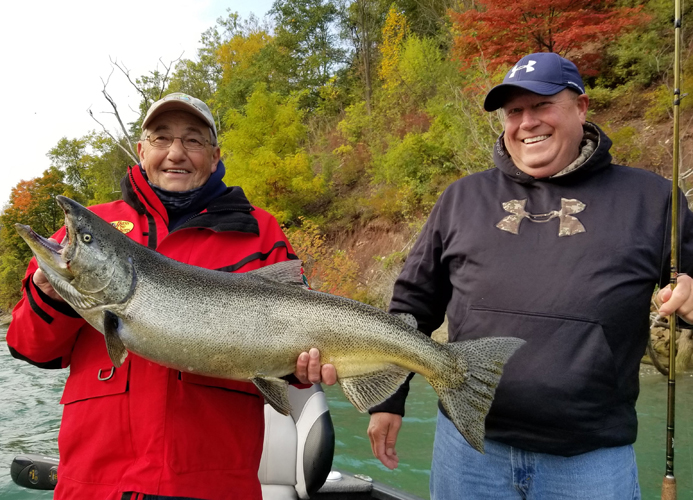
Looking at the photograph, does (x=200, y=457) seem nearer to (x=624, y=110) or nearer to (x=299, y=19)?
(x=624, y=110)

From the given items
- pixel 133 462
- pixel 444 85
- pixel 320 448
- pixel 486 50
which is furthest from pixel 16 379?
pixel 444 85

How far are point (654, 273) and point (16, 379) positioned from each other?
17.2 meters

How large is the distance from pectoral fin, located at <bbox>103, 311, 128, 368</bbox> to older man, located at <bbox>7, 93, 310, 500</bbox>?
165 millimetres

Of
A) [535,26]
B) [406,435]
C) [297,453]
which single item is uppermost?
[535,26]

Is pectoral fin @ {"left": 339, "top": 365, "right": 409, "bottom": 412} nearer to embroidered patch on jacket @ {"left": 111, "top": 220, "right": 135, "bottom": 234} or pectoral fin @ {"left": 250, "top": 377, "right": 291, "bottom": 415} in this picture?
pectoral fin @ {"left": 250, "top": 377, "right": 291, "bottom": 415}

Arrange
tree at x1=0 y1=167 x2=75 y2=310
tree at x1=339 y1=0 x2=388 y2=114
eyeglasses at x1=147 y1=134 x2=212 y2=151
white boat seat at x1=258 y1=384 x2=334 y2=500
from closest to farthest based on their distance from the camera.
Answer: eyeglasses at x1=147 y1=134 x2=212 y2=151, white boat seat at x1=258 y1=384 x2=334 y2=500, tree at x1=339 y1=0 x2=388 y2=114, tree at x1=0 y1=167 x2=75 y2=310

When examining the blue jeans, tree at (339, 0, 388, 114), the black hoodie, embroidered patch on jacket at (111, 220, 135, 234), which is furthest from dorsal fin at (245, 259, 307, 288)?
tree at (339, 0, 388, 114)

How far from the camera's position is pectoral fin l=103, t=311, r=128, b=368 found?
2.18 meters

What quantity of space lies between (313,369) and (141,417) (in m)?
0.82

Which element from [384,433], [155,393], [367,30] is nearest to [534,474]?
[384,433]

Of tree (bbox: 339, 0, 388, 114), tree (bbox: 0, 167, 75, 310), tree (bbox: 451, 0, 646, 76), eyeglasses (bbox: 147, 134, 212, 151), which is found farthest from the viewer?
tree (bbox: 0, 167, 75, 310)

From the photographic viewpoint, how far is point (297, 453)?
13.1 ft

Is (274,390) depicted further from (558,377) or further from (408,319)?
(558,377)

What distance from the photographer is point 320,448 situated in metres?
3.93
